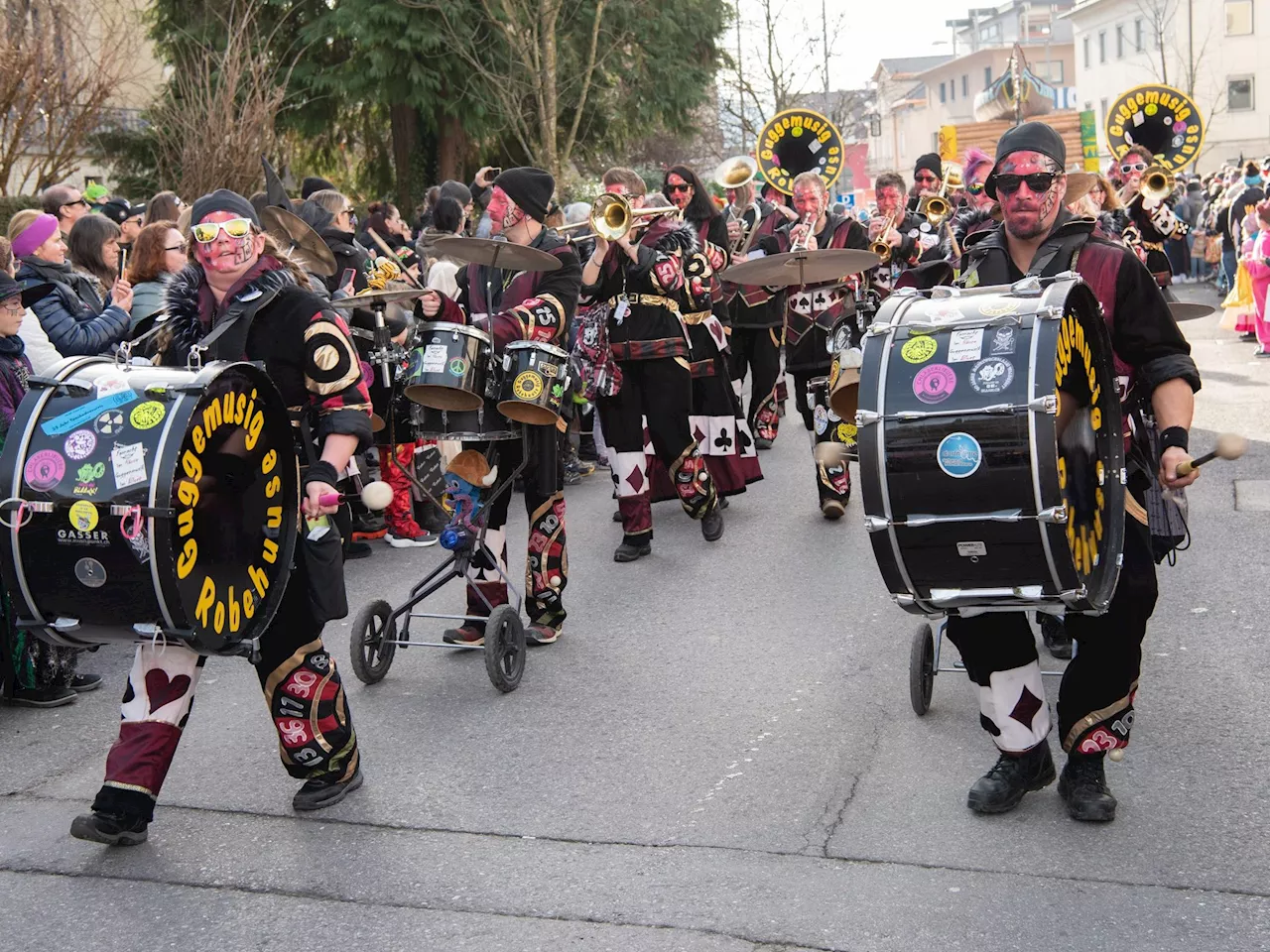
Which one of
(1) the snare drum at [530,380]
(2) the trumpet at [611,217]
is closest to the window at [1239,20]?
(2) the trumpet at [611,217]

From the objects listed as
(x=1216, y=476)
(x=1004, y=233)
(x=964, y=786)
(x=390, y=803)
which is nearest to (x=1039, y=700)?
(x=964, y=786)

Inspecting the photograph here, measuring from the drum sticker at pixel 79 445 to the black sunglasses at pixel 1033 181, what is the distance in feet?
8.39

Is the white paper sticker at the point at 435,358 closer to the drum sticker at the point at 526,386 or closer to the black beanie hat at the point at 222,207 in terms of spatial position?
the drum sticker at the point at 526,386

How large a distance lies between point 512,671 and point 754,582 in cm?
193

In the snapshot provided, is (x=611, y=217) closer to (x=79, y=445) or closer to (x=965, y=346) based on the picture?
(x=965, y=346)

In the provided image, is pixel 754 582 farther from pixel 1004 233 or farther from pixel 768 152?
pixel 768 152

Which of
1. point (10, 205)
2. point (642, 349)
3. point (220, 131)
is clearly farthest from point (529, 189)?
point (220, 131)

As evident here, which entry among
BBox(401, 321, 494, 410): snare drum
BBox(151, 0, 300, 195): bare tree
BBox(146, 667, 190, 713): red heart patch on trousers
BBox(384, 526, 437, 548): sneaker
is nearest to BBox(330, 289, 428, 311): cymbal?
BBox(401, 321, 494, 410): snare drum

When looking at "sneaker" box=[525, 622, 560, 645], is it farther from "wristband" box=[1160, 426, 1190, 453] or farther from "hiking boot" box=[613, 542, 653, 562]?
"wristband" box=[1160, 426, 1190, 453]

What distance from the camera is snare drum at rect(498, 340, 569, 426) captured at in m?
6.24

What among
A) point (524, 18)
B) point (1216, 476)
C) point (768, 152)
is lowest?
point (1216, 476)

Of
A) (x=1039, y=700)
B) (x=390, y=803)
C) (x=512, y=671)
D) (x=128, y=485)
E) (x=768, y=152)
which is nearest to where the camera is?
(x=128, y=485)

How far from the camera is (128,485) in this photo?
398 centimetres

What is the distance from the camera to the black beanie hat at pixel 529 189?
6457 millimetres
